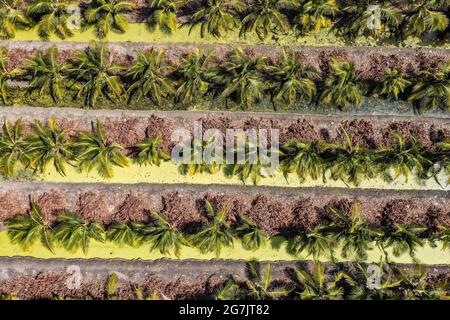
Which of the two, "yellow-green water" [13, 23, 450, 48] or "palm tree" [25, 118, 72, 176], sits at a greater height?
"yellow-green water" [13, 23, 450, 48]

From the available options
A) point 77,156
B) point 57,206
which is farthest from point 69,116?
point 57,206

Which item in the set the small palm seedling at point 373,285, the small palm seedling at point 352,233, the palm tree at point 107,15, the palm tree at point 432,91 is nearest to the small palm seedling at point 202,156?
the small palm seedling at point 352,233

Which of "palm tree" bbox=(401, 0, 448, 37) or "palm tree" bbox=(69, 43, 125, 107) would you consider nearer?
"palm tree" bbox=(69, 43, 125, 107)

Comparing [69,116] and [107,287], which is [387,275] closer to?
[107,287]

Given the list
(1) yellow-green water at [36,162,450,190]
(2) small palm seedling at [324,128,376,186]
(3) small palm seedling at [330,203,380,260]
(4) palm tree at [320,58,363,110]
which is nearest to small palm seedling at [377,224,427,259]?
(3) small palm seedling at [330,203,380,260]

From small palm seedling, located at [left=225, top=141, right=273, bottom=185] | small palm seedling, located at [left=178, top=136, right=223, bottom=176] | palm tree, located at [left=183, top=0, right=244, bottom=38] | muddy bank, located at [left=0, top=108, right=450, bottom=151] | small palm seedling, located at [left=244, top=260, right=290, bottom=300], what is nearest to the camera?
small palm seedling, located at [left=244, top=260, right=290, bottom=300]

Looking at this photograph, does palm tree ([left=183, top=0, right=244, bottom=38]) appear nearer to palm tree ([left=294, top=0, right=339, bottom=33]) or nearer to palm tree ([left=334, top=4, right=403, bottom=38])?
palm tree ([left=294, top=0, right=339, bottom=33])

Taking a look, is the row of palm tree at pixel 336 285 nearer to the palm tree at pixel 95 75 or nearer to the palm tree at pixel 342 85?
the palm tree at pixel 342 85
